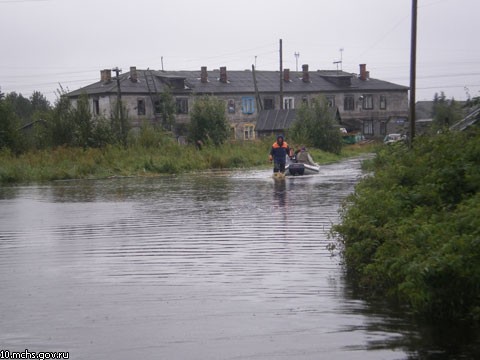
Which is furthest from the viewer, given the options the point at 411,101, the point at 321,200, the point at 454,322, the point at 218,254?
the point at 411,101

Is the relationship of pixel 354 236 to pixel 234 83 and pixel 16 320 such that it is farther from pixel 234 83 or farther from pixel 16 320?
pixel 234 83

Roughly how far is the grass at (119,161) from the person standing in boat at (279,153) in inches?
419

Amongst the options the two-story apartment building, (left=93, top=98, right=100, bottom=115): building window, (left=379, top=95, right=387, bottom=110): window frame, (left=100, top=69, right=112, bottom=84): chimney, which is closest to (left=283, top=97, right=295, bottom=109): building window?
the two-story apartment building

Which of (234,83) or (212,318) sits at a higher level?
(234,83)

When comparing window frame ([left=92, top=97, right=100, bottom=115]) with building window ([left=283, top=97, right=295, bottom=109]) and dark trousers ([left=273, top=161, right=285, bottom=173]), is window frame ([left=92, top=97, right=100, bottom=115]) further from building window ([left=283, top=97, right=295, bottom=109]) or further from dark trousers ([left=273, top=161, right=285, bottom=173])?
dark trousers ([left=273, top=161, right=285, bottom=173])

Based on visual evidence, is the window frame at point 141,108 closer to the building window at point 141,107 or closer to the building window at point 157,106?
the building window at point 141,107

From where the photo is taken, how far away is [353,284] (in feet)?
34.8

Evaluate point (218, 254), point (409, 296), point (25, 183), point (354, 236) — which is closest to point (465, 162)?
point (354, 236)

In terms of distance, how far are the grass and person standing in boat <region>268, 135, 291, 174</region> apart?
1064 centimetres

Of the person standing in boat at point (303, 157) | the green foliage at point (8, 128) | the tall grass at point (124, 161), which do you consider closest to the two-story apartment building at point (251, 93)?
the green foliage at point (8, 128)

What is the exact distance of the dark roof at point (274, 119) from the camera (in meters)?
73.0

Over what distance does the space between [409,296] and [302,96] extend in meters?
78.5

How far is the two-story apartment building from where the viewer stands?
76.2m

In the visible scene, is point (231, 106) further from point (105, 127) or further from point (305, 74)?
point (105, 127)
